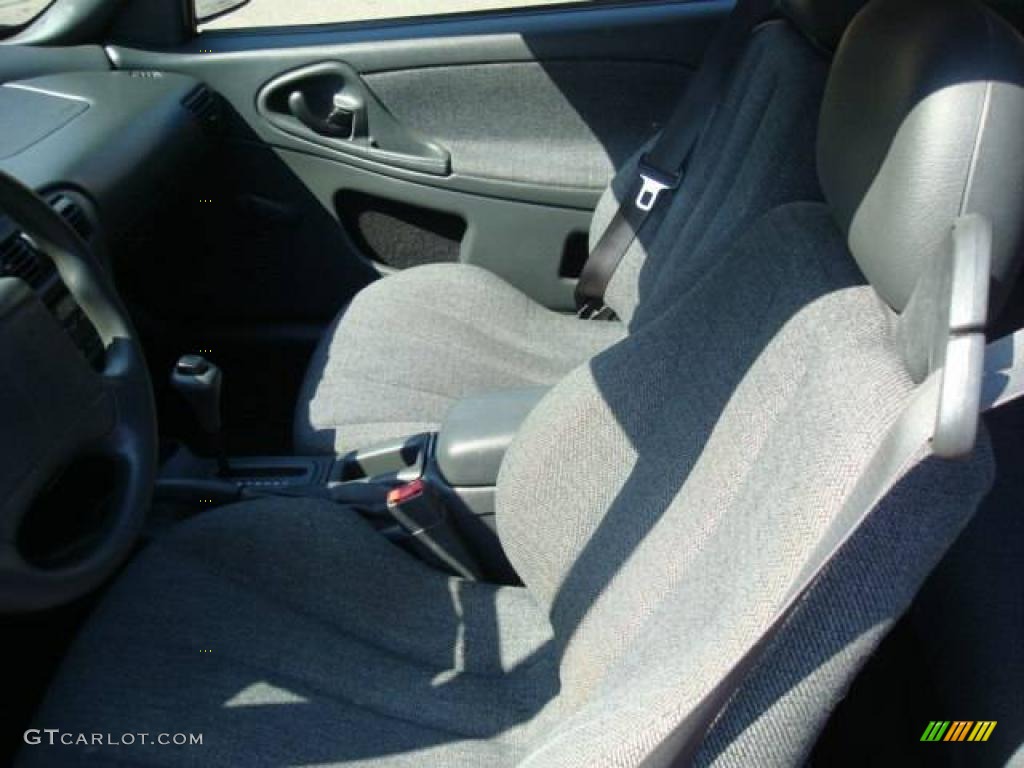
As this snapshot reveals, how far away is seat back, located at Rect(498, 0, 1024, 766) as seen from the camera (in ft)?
2.14

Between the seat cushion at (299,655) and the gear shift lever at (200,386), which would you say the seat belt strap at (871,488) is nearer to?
the seat cushion at (299,655)

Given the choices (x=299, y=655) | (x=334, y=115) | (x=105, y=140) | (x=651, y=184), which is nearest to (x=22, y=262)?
(x=299, y=655)

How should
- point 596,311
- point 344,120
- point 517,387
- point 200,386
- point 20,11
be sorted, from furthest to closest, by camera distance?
point 344,120, point 20,11, point 596,311, point 517,387, point 200,386

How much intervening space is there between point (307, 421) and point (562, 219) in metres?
0.68

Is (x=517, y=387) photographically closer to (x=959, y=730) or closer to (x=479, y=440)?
(x=479, y=440)

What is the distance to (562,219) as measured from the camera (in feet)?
6.30

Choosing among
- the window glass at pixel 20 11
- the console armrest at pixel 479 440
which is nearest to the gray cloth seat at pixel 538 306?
the console armrest at pixel 479 440

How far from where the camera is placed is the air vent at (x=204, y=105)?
181 cm

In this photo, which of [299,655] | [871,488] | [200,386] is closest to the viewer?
[871,488]

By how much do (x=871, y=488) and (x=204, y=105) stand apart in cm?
157

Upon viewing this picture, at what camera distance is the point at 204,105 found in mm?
1849

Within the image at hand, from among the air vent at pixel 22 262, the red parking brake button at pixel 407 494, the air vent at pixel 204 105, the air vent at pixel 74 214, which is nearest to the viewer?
the air vent at pixel 22 262

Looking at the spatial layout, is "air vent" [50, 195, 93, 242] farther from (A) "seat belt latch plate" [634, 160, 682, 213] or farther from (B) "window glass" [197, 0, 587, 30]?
(A) "seat belt latch plate" [634, 160, 682, 213]

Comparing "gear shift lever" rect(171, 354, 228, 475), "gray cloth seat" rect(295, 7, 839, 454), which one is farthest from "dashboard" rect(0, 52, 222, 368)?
"gray cloth seat" rect(295, 7, 839, 454)
